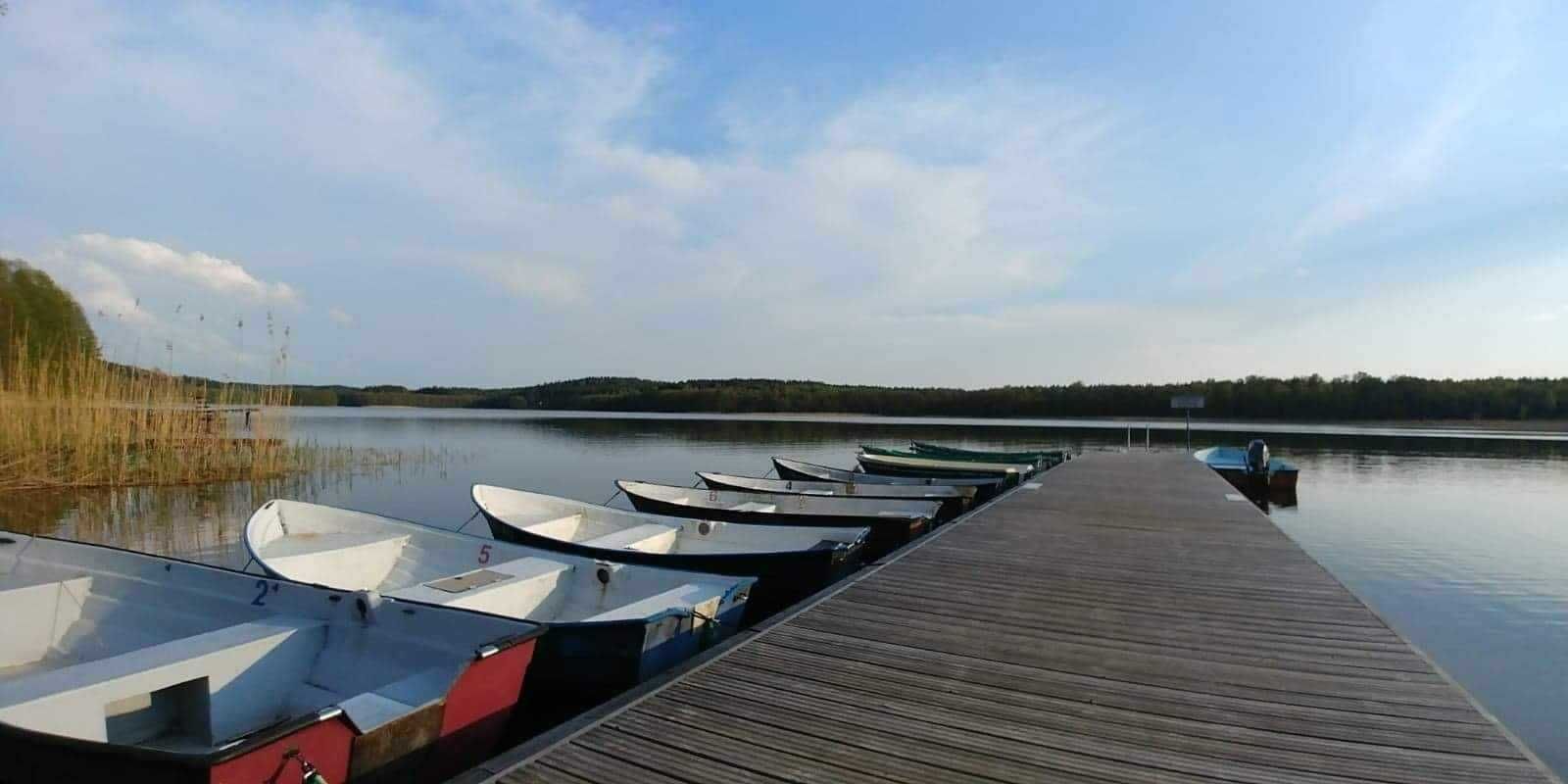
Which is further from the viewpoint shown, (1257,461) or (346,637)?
(1257,461)

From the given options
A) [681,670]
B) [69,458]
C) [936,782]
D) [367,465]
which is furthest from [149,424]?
[936,782]

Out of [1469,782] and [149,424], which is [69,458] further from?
[1469,782]

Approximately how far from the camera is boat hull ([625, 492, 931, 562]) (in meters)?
10.6

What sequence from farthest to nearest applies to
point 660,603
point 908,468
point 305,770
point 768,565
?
point 908,468 → point 768,565 → point 660,603 → point 305,770

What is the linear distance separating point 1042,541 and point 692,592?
157 inches

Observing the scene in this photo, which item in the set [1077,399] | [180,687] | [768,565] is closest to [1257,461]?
[768,565]

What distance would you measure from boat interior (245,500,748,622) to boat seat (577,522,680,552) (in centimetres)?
145

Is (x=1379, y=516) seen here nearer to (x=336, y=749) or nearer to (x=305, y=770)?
(x=336, y=749)

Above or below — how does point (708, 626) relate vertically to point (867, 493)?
below

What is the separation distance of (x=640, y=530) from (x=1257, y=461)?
58.7ft

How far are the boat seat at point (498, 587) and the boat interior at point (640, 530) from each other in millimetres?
1604

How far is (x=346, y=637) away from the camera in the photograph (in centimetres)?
527

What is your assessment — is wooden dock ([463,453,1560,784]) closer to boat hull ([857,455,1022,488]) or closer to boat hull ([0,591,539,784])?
boat hull ([0,591,539,784])

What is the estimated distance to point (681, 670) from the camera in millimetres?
4375
